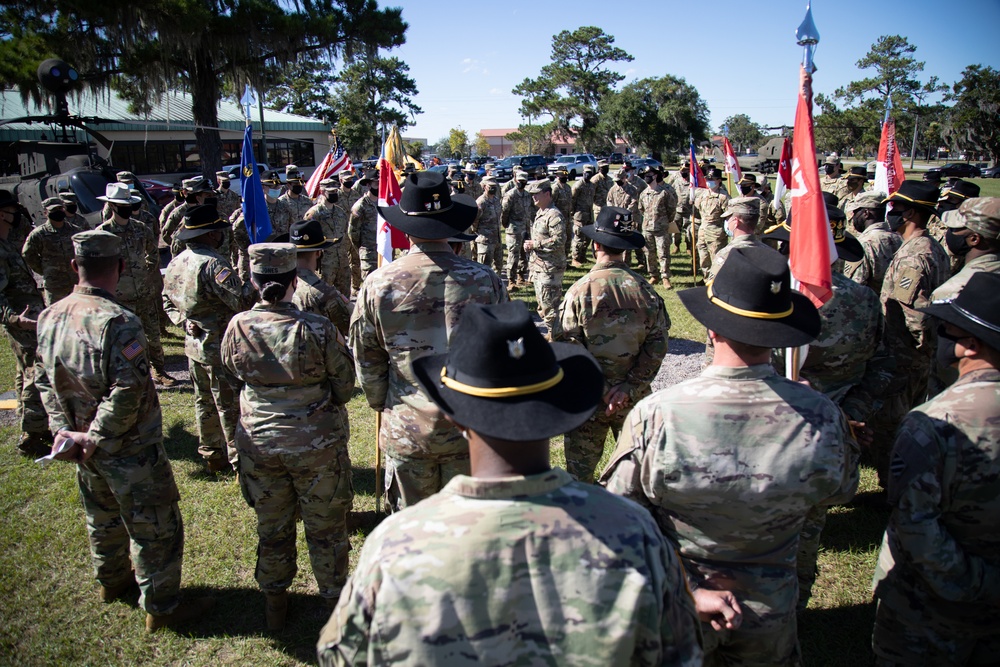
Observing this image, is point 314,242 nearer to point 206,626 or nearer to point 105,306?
point 105,306

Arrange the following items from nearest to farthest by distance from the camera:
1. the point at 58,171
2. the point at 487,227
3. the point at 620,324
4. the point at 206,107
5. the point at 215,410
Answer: the point at 620,324 < the point at 215,410 < the point at 487,227 < the point at 58,171 < the point at 206,107

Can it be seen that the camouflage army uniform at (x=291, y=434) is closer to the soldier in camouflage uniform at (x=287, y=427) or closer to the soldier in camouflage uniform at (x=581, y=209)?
the soldier in camouflage uniform at (x=287, y=427)

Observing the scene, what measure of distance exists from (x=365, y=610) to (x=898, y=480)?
232 centimetres

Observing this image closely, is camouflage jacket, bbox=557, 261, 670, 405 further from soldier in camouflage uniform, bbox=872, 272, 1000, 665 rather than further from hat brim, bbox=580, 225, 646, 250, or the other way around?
soldier in camouflage uniform, bbox=872, 272, 1000, 665

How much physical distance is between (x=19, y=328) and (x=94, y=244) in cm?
359

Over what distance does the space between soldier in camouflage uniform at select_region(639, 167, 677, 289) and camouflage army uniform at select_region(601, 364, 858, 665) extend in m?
11.4

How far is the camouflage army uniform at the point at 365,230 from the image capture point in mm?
11953

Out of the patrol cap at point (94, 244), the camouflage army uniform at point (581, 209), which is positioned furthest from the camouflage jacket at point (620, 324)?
the camouflage army uniform at point (581, 209)

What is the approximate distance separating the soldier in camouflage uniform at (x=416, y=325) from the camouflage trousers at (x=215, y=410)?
249 centimetres

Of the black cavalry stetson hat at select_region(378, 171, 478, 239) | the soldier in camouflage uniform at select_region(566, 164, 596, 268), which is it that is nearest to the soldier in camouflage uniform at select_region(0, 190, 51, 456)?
the black cavalry stetson hat at select_region(378, 171, 478, 239)

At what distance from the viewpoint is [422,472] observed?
13.2 ft

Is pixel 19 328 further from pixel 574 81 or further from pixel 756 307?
pixel 574 81

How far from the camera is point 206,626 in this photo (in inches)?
170

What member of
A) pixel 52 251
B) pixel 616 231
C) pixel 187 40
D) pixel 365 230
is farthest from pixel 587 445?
pixel 187 40
